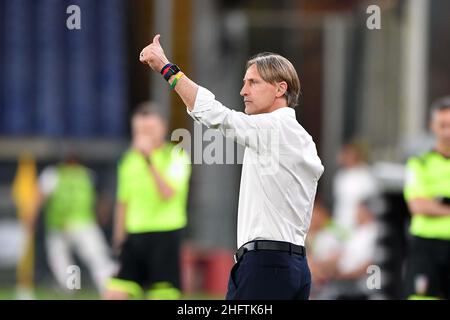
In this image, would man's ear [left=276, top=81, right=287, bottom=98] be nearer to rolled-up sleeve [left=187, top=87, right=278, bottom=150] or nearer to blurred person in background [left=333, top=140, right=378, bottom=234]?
rolled-up sleeve [left=187, top=87, right=278, bottom=150]

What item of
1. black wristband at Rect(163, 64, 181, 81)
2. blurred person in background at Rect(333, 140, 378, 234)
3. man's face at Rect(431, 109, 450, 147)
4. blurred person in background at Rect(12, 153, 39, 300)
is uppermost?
black wristband at Rect(163, 64, 181, 81)

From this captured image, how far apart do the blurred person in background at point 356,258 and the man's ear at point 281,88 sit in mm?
6766

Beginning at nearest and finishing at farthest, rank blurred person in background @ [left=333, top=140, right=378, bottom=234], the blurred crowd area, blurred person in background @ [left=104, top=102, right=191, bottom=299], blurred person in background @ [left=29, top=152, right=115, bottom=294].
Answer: blurred person in background @ [left=104, top=102, right=191, bottom=299]
blurred person in background @ [left=333, top=140, right=378, bottom=234]
the blurred crowd area
blurred person in background @ [left=29, top=152, right=115, bottom=294]

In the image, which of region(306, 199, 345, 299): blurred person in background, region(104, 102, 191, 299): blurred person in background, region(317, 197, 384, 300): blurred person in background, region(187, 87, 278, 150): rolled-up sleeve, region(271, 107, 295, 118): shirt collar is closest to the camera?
region(187, 87, 278, 150): rolled-up sleeve

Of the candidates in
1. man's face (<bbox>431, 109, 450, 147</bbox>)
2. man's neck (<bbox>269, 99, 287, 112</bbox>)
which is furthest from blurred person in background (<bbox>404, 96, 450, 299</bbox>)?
man's neck (<bbox>269, 99, 287, 112</bbox>)

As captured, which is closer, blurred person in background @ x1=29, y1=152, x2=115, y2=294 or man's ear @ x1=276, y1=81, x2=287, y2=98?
man's ear @ x1=276, y1=81, x2=287, y2=98

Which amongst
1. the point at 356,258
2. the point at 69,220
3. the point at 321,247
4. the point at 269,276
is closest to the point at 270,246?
the point at 269,276

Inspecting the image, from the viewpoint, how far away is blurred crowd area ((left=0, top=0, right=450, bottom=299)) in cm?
1881

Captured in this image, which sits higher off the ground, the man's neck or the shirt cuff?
the shirt cuff

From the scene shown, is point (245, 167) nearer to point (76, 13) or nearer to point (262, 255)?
point (262, 255)

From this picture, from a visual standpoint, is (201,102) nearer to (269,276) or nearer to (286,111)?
(286,111)

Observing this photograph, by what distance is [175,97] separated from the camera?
23.8m

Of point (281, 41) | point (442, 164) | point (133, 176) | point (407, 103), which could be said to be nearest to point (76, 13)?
point (133, 176)

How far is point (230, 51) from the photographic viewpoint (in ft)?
76.4
